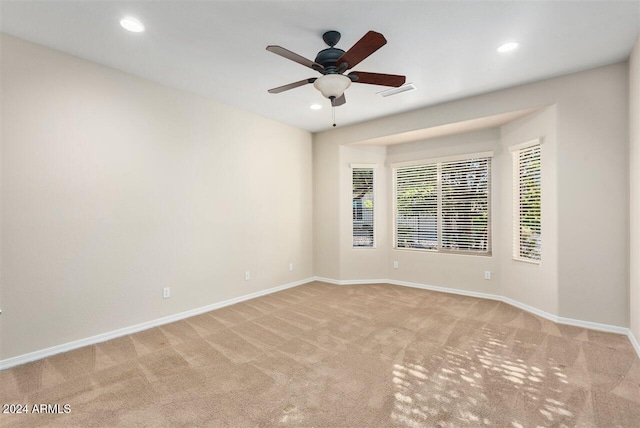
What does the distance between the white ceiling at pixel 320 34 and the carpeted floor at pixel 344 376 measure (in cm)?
297

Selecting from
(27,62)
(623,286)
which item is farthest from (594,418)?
(27,62)

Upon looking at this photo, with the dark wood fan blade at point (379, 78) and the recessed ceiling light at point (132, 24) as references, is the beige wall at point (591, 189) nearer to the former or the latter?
the dark wood fan blade at point (379, 78)

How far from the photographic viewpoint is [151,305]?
3.69m

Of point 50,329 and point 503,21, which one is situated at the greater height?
point 503,21

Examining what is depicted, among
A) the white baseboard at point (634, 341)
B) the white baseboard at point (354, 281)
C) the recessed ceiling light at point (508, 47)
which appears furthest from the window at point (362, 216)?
the white baseboard at point (634, 341)

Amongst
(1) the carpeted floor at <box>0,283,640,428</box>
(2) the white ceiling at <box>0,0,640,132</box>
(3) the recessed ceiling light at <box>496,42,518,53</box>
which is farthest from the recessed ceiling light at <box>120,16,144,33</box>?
(3) the recessed ceiling light at <box>496,42,518,53</box>

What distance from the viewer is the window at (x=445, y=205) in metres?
4.91

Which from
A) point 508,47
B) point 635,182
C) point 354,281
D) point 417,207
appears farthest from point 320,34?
point 354,281

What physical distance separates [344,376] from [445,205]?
3711mm

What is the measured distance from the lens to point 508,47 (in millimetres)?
3000

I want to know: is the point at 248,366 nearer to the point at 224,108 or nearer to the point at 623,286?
the point at 224,108

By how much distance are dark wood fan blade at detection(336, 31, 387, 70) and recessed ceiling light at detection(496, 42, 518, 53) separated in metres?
1.60

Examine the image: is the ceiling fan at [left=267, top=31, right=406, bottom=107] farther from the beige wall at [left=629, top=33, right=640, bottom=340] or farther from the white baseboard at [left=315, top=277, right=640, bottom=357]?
the white baseboard at [left=315, top=277, right=640, bottom=357]

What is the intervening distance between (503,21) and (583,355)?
313 centimetres
